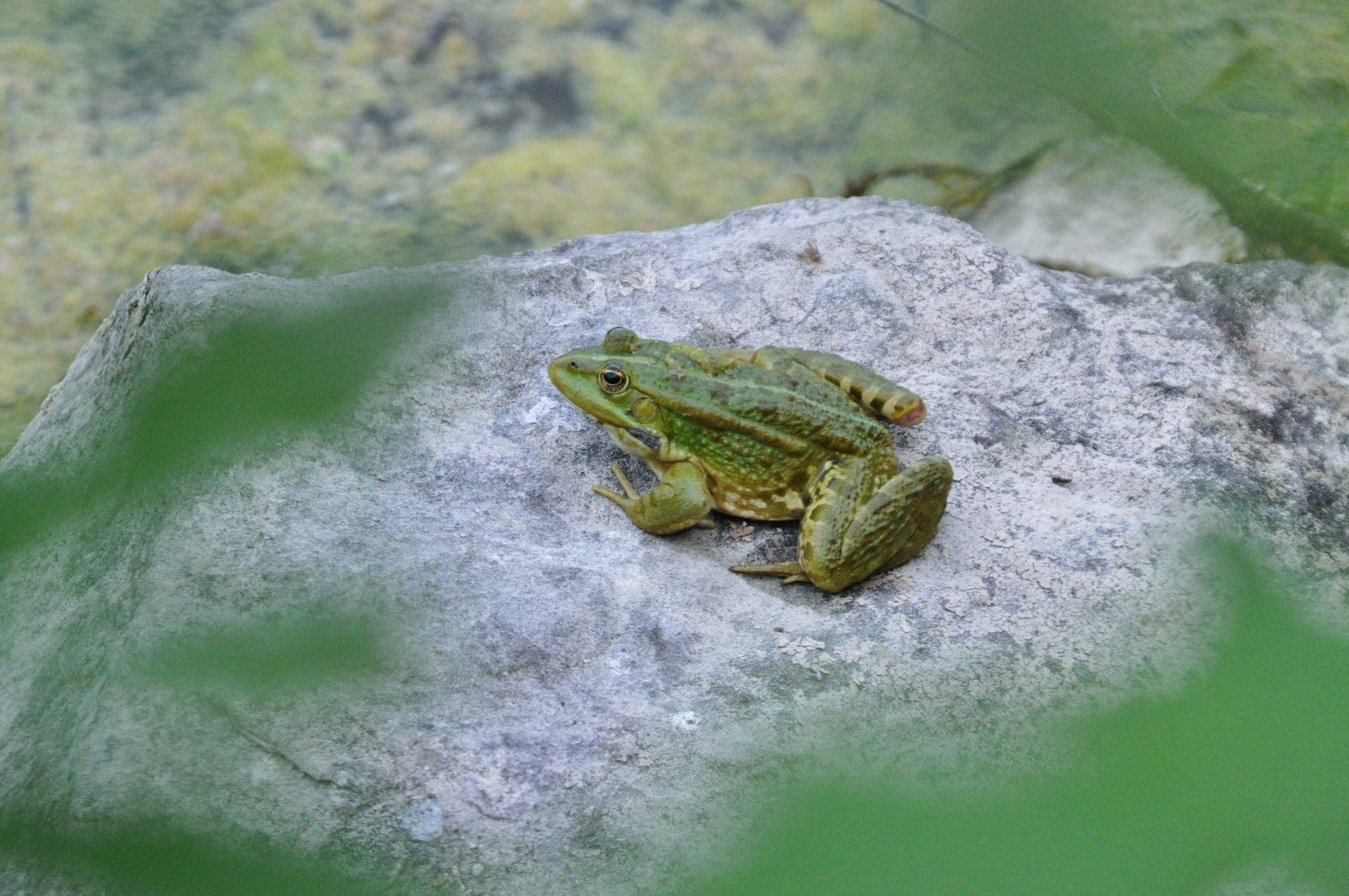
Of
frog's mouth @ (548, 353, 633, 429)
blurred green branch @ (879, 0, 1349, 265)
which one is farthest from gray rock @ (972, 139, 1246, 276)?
blurred green branch @ (879, 0, 1349, 265)

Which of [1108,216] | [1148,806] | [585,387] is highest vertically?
[1148,806]

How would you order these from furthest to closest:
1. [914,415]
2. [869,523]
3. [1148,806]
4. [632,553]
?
[914,415] → [632,553] → [869,523] → [1148,806]

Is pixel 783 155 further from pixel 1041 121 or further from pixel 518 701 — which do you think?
Result: pixel 518 701

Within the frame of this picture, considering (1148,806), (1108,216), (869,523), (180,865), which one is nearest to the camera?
(1148,806)

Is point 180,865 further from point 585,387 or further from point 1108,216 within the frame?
point 1108,216

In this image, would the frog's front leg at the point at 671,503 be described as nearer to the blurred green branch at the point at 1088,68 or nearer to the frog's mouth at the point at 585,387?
the frog's mouth at the point at 585,387

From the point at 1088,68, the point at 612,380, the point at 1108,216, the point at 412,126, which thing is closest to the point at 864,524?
the point at 612,380

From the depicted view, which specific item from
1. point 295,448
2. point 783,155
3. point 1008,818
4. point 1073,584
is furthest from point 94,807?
point 783,155

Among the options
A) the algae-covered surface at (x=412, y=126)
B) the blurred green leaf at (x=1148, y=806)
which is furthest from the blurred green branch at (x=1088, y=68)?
the algae-covered surface at (x=412, y=126)
